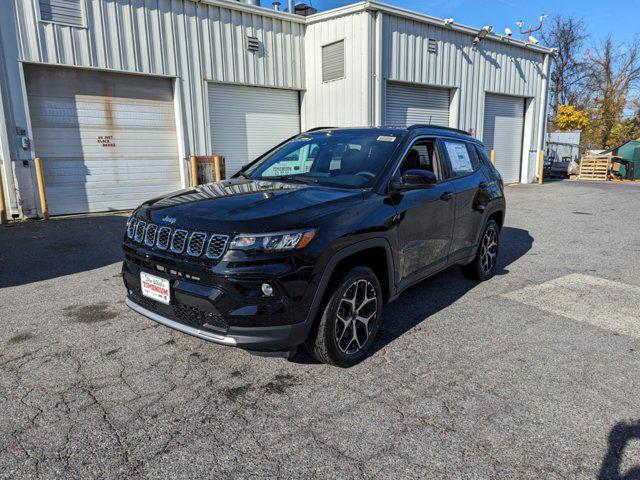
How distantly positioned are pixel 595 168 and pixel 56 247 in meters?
22.6

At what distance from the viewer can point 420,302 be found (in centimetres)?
484

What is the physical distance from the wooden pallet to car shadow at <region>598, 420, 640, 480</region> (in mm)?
22245

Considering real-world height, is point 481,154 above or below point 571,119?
below

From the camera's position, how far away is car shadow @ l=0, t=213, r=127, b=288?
5.99 m

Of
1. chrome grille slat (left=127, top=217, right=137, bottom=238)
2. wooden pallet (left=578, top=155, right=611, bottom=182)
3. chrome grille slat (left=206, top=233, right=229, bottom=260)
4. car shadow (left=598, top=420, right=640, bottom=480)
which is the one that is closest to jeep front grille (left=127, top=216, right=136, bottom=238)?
chrome grille slat (left=127, top=217, right=137, bottom=238)

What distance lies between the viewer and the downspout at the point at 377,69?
12.6 metres

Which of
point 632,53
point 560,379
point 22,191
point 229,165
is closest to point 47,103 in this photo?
point 22,191

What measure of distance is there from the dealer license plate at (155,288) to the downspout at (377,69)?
35.7 feet

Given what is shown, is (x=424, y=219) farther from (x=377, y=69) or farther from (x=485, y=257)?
(x=377, y=69)

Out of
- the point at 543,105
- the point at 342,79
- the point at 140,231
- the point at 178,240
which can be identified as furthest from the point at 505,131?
the point at 178,240

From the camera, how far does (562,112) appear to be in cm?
3419

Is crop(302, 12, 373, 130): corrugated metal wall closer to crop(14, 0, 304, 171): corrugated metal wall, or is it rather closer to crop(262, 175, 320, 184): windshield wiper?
crop(14, 0, 304, 171): corrugated metal wall

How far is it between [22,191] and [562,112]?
35.5 meters

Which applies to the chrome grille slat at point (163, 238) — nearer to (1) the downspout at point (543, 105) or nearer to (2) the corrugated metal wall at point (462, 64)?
(2) the corrugated metal wall at point (462, 64)
